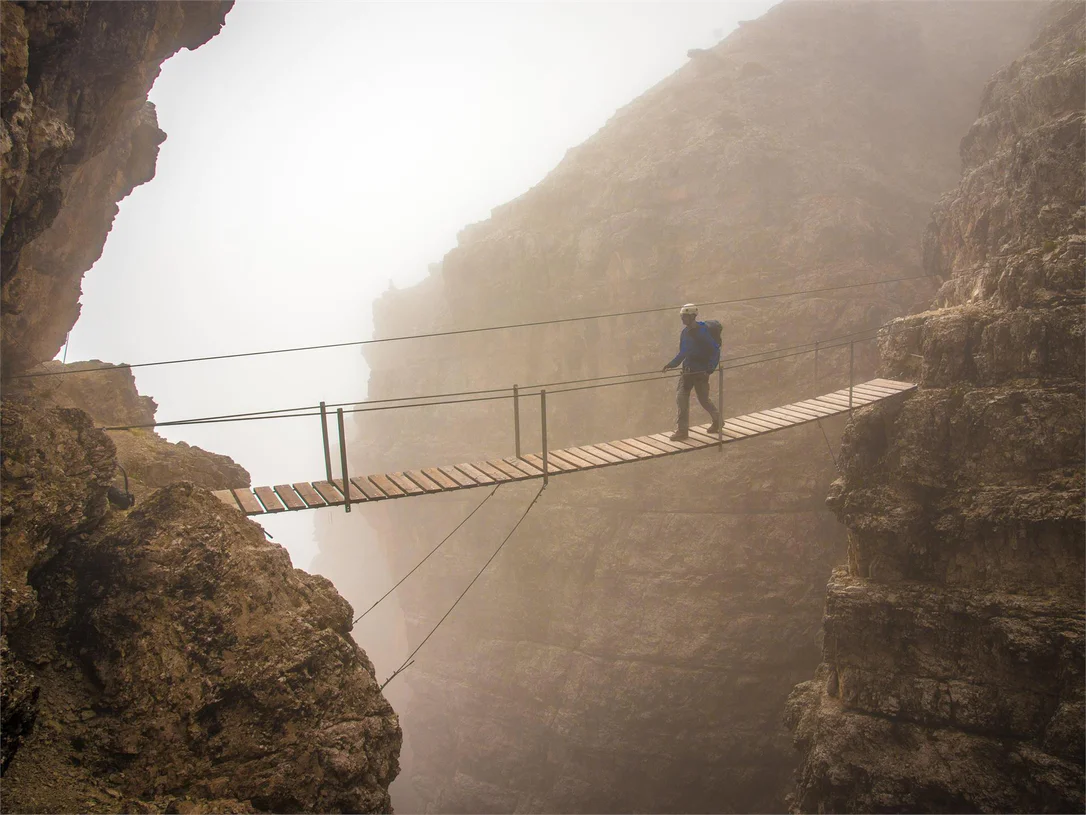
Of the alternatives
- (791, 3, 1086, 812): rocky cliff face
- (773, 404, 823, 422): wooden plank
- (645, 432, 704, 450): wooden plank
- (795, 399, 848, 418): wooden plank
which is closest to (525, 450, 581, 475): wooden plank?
(645, 432, 704, 450): wooden plank

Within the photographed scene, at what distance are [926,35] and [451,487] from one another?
1318 inches

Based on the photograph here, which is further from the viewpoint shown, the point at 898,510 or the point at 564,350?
the point at 564,350

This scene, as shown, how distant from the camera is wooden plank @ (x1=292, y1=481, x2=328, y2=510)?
929 centimetres

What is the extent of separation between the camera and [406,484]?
1022 cm

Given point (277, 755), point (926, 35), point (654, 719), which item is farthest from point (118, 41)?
point (926, 35)

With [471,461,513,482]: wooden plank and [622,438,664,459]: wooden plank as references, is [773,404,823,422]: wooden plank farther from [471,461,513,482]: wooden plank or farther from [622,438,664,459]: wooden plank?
[471,461,513,482]: wooden plank

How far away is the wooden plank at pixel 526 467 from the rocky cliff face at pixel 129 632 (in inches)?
132

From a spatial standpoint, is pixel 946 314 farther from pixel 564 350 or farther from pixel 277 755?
pixel 564 350

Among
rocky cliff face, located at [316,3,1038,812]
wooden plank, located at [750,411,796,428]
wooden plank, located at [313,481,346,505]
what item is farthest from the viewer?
rocky cliff face, located at [316,3,1038,812]

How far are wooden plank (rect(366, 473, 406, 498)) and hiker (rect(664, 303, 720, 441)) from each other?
503cm

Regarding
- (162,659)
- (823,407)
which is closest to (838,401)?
(823,407)

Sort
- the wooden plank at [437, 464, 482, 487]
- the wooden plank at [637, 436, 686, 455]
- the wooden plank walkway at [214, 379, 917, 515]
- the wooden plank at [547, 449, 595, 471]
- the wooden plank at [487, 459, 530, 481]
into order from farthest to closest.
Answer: the wooden plank at [637, 436, 686, 455] < the wooden plank at [547, 449, 595, 471] < the wooden plank at [487, 459, 530, 481] < the wooden plank at [437, 464, 482, 487] < the wooden plank walkway at [214, 379, 917, 515]

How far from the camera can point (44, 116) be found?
8148mm

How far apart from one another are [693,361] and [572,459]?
280 centimetres
